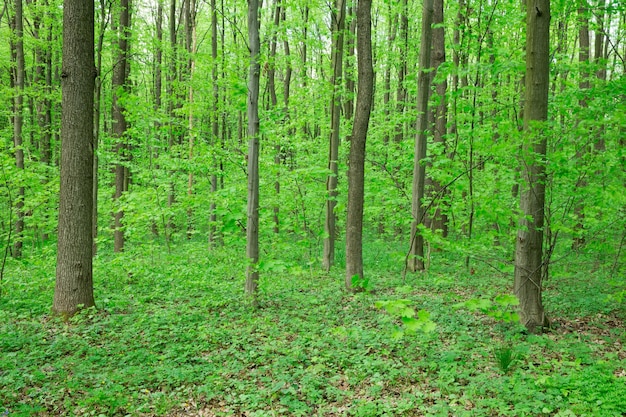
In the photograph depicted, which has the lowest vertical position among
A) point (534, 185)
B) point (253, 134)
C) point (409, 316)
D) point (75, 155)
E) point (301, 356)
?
point (301, 356)

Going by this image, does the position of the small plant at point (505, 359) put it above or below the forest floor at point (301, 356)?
above

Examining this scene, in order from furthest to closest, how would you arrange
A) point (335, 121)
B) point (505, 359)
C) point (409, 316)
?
point (335, 121) → point (505, 359) → point (409, 316)

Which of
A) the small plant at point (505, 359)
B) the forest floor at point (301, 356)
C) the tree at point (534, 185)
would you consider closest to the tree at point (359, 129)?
the forest floor at point (301, 356)

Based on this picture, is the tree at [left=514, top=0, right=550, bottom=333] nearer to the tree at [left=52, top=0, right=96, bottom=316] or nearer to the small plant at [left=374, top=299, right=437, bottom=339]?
the small plant at [left=374, top=299, right=437, bottom=339]

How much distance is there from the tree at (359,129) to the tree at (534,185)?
278 cm

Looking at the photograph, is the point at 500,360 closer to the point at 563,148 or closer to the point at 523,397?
the point at 523,397

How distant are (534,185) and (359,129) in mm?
3293

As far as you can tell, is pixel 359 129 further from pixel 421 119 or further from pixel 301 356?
pixel 301 356

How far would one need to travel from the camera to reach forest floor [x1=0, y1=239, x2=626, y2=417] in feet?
12.4

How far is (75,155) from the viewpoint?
614 cm

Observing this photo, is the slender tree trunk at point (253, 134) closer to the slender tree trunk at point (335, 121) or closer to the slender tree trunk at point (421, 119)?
the slender tree trunk at point (335, 121)

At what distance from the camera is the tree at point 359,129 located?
7.25 metres

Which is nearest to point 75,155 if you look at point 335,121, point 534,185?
point 335,121

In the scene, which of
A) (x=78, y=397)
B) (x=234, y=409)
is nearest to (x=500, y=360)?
(x=234, y=409)
